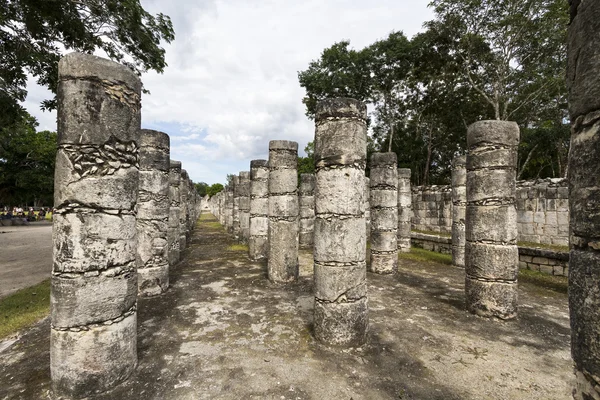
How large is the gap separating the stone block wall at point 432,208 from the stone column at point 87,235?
1521 centimetres

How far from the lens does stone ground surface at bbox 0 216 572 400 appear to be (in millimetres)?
3479

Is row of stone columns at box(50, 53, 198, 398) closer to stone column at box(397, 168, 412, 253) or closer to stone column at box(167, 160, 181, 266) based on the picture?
stone column at box(167, 160, 181, 266)

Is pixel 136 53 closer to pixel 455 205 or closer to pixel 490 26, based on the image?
pixel 455 205

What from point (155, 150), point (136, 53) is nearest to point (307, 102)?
point (136, 53)

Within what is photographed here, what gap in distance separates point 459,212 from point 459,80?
14.6 meters

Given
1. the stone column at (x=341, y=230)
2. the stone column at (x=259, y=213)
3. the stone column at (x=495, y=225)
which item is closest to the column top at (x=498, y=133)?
the stone column at (x=495, y=225)

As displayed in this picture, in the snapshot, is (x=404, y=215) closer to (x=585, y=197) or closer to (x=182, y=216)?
(x=182, y=216)

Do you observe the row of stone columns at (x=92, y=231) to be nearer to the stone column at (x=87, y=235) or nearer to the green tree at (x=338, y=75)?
the stone column at (x=87, y=235)

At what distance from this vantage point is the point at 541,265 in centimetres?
896

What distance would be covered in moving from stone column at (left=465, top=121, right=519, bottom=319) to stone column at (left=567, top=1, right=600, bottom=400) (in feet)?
14.6

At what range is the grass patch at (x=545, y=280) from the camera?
24.8ft

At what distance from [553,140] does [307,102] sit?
17.6 m

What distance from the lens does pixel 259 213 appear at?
10789 millimetres

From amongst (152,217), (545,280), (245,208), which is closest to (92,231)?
(152,217)
